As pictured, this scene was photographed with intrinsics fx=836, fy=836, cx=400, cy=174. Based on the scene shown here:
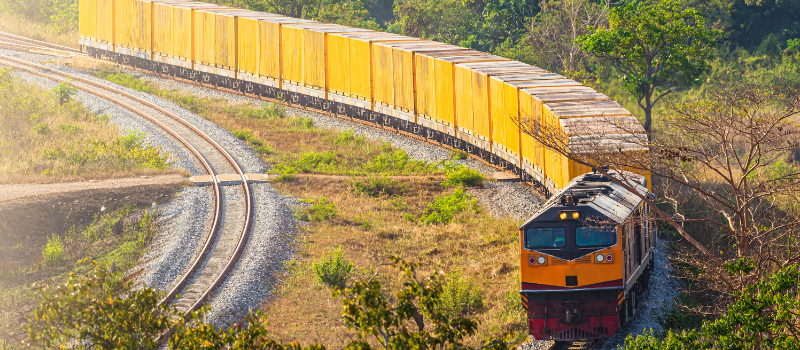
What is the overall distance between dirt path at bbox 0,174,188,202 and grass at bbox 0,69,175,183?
0.83 metres

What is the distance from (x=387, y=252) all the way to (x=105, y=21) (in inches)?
1405

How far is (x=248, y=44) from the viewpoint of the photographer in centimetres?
4256

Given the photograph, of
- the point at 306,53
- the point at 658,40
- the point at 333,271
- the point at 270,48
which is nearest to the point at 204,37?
the point at 270,48

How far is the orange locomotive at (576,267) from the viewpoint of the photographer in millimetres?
14148

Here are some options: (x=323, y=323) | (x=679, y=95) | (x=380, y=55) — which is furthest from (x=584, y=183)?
(x=679, y=95)

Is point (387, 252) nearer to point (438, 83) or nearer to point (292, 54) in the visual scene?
point (438, 83)

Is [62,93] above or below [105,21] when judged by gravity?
below

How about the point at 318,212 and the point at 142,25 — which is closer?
the point at 318,212

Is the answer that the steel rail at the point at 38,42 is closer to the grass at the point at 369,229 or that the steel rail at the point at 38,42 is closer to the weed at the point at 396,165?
the grass at the point at 369,229

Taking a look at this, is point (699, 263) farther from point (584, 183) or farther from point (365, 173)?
point (365, 173)

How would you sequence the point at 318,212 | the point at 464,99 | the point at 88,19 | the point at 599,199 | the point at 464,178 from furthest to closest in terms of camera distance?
the point at 88,19 → the point at 464,99 → the point at 464,178 → the point at 318,212 → the point at 599,199

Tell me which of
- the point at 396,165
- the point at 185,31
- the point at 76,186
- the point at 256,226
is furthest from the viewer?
the point at 185,31

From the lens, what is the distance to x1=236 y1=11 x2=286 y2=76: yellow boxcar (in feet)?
138

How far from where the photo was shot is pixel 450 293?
18078 mm
